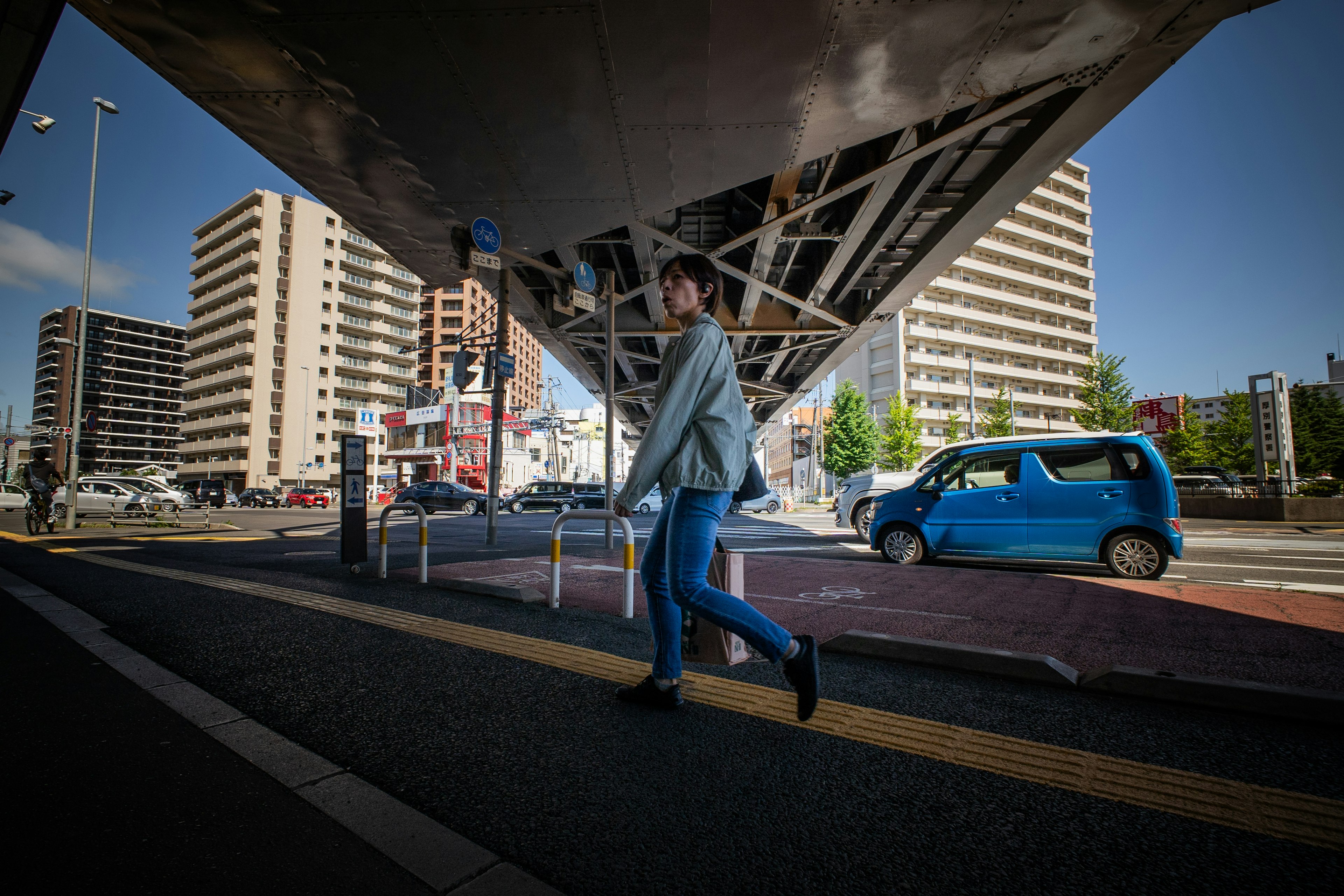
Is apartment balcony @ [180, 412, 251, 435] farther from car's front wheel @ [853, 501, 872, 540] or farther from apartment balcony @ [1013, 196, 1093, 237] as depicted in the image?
apartment balcony @ [1013, 196, 1093, 237]

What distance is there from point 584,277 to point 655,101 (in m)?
3.37

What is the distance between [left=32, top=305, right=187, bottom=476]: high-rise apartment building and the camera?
10619 cm

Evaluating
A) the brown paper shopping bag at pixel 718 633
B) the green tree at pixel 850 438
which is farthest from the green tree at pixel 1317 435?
the brown paper shopping bag at pixel 718 633

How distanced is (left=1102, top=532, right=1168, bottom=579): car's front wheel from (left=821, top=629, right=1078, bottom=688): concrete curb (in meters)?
4.71

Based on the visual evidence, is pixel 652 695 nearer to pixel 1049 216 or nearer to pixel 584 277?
pixel 584 277

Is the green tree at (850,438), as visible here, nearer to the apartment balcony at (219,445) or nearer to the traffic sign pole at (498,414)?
the traffic sign pole at (498,414)

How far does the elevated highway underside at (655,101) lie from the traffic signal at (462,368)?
1.82 meters

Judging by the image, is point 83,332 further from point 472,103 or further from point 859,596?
point 859,596

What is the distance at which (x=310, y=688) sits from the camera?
281cm

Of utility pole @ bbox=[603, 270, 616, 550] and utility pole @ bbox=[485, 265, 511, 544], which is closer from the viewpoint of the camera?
utility pole @ bbox=[603, 270, 616, 550]

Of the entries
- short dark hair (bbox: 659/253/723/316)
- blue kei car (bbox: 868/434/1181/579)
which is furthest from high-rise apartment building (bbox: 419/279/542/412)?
short dark hair (bbox: 659/253/723/316)

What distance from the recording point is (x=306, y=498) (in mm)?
40219

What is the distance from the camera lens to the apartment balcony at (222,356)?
196 ft

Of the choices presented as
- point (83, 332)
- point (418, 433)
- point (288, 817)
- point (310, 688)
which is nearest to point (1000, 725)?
point (288, 817)
